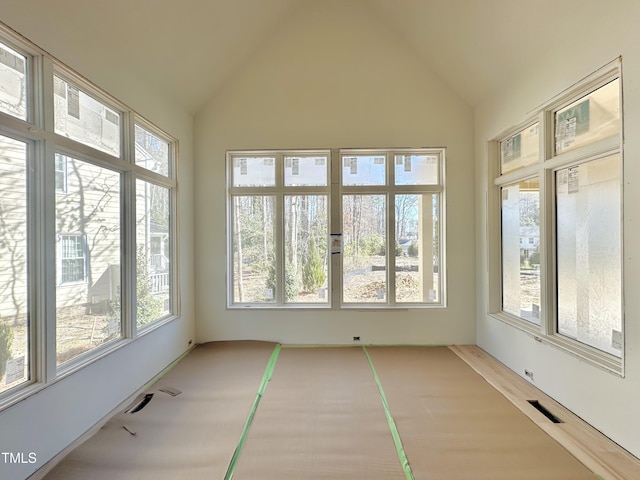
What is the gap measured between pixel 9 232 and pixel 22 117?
2.38ft

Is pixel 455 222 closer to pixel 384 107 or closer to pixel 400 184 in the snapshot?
pixel 400 184

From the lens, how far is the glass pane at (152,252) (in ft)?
10.2

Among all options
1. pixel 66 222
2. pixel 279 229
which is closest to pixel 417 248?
pixel 279 229

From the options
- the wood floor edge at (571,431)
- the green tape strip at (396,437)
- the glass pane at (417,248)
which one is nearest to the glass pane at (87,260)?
the green tape strip at (396,437)

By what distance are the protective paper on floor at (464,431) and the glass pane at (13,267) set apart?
2550 millimetres

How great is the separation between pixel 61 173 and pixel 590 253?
13.4 ft

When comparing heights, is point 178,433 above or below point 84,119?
below

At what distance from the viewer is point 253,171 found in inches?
167

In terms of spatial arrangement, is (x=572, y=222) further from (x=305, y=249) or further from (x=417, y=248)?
(x=305, y=249)

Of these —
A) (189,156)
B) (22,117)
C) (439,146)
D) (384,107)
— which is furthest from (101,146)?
(439,146)

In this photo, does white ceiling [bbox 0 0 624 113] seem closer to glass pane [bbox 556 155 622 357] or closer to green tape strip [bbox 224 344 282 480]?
glass pane [bbox 556 155 622 357]

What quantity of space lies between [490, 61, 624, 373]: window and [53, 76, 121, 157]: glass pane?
3.93 m

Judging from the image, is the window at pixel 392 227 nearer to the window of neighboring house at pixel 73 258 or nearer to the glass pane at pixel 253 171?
the glass pane at pixel 253 171

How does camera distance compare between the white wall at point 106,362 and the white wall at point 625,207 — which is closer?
the white wall at point 106,362
